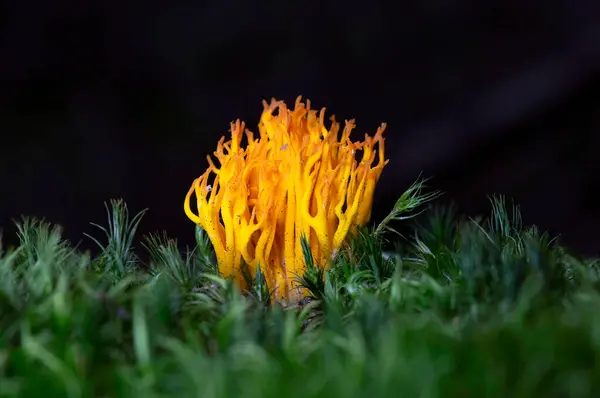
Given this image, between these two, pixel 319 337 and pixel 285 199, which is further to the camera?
pixel 285 199

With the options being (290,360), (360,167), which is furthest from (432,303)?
(360,167)

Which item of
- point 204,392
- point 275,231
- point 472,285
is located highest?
point 275,231

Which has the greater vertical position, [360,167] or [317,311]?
[360,167]

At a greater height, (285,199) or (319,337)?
(285,199)

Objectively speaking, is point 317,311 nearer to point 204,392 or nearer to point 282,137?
point 282,137
